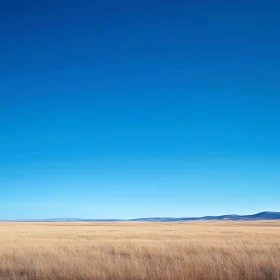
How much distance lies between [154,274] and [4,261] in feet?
26.1

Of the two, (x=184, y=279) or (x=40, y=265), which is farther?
(x=40, y=265)

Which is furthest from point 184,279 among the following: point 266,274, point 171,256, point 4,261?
point 4,261

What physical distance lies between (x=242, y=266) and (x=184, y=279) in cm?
409

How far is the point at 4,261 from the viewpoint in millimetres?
16984

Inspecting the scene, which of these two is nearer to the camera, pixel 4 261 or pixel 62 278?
pixel 62 278

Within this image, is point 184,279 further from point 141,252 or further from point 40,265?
point 141,252

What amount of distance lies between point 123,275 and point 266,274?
4580mm

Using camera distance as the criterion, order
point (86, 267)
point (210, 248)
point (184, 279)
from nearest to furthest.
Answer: point (184, 279) → point (86, 267) → point (210, 248)

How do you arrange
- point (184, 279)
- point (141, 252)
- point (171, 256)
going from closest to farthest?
A: point (184, 279), point (171, 256), point (141, 252)

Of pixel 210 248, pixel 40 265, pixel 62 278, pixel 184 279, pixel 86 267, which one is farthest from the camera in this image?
pixel 210 248

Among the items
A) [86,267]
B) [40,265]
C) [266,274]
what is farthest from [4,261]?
[266,274]

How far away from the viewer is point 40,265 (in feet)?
49.1

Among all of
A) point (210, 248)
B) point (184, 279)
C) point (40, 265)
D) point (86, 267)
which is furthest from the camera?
point (210, 248)

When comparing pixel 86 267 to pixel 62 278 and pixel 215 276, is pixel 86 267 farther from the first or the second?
pixel 215 276
